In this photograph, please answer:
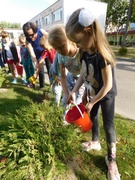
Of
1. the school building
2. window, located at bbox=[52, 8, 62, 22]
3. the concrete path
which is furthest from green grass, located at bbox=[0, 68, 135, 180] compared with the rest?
window, located at bbox=[52, 8, 62, 22]

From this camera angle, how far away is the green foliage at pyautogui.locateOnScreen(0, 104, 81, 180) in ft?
4.94

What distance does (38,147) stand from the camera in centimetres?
161

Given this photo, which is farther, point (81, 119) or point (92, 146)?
point (92, 146)

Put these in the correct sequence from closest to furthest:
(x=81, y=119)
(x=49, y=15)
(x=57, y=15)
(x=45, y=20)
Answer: (x=81, y=119) < (x=57, y=15) < (x=49, y=15) < (x=45, y=20)

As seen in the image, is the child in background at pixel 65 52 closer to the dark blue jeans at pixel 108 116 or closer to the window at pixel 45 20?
the dark blue jeans at pixel 108 116

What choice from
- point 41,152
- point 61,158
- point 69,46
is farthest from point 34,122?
point 69,46

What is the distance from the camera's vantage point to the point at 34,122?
1.77 metres

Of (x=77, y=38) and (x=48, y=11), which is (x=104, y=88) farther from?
(x=48, y=11)

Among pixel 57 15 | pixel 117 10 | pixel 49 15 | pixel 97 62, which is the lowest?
pixel 97 62

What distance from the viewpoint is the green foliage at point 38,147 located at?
1506mm

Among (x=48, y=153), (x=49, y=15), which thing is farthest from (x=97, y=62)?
(x=49, y=15)

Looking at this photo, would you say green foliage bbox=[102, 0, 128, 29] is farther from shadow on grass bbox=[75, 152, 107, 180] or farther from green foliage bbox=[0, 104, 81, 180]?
green foliage bbox=[0, 104, 81, 180]

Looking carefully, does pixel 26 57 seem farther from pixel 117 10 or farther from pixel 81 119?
pixel 117 10

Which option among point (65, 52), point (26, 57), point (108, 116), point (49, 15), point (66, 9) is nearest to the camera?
point (108, 116)
